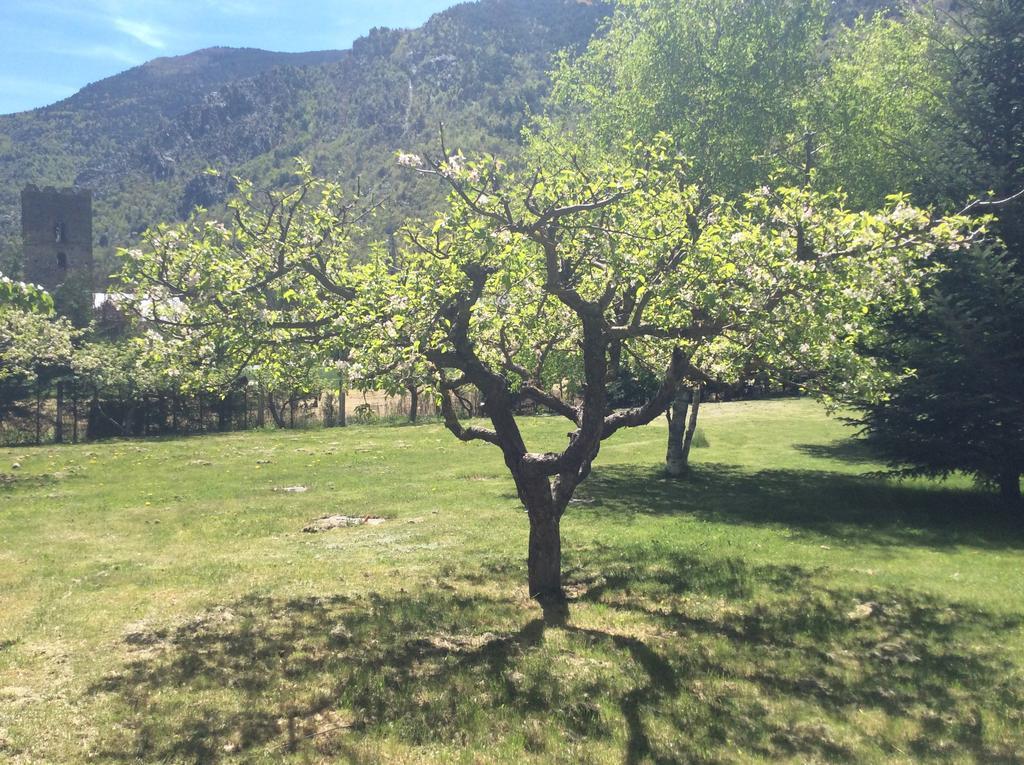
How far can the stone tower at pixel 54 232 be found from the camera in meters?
100

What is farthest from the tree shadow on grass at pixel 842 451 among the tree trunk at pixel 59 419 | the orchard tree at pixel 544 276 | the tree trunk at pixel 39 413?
the tree trunk at pixel 39 413

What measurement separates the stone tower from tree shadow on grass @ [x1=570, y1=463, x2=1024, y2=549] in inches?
3844

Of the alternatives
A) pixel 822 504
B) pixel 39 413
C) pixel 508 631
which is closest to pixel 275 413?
pixel 39 413

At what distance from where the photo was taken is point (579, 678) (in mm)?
8617

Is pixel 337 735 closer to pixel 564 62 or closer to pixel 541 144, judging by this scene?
pixel 541 144

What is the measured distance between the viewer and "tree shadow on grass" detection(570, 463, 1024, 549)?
16.6m

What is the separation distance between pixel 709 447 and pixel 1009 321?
16931 mm

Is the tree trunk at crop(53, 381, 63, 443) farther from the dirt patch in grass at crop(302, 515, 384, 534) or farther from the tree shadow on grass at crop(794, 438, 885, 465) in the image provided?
the tree shadow on grass at crop(794, 438, 885, 465)

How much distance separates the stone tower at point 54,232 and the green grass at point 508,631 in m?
94.3

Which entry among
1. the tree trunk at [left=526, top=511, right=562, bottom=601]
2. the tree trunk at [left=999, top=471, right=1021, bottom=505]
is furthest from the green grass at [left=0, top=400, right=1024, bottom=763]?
the tree trunk at [left=999, top=471, right=1021, bottom=505]

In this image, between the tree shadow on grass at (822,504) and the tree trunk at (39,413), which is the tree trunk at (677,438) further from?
the tree trunk at (39,413)

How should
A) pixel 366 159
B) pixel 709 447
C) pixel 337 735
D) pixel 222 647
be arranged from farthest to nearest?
pixel 366 159 → pixel 709 447 → pixel 222 647 → pixel 337 735

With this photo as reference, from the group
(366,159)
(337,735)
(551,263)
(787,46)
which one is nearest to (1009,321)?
(551,263)

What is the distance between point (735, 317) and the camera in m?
9.87
